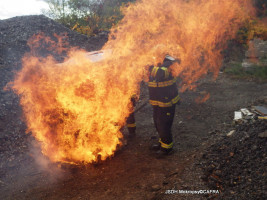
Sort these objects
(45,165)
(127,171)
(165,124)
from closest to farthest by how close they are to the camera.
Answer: (127,171)
(165,124)
(45,165)

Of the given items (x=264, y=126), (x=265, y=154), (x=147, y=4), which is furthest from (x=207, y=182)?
(x=147, y=4)

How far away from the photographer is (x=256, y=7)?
12.6m

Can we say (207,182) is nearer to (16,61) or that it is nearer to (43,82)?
(43,82)

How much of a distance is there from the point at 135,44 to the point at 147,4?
62.2 inches

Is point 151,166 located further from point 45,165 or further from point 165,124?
point 45,165

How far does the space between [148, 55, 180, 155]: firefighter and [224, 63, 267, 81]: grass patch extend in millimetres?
8671

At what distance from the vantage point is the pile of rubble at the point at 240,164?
9.82ft

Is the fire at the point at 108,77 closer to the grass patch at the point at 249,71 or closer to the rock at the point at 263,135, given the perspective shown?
the rock at the point at 263,135

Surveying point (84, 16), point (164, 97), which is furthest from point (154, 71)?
point (84, 16)

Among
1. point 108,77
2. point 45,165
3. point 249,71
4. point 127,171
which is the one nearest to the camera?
point 127,171

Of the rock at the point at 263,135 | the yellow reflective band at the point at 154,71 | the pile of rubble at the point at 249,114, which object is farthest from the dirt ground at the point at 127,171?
the yellow reflective band at the point at 154,71

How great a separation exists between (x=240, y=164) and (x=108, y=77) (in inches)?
144

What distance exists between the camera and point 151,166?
4480mm

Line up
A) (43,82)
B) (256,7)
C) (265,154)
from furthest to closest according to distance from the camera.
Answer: (256,7), (43,82), (265,154)
